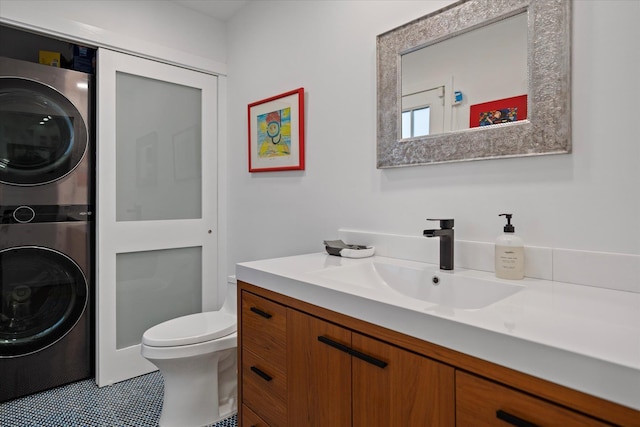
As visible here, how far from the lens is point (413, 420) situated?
0.86 meters

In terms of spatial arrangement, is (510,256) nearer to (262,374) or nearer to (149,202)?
(262,374)

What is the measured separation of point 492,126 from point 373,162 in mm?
557

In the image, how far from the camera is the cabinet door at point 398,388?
2.66ft

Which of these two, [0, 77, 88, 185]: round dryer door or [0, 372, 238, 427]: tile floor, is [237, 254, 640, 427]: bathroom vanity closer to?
[0, 372, 238, 427]: tile floor

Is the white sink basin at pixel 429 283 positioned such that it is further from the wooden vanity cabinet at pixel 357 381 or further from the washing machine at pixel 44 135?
the washing machine at pixel 44 135

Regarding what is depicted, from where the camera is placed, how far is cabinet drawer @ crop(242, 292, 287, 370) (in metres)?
1.25

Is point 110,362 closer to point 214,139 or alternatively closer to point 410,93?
point 214,139

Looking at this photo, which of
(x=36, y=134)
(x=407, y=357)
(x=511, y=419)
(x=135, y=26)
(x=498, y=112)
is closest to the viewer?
(x=511, y=419)

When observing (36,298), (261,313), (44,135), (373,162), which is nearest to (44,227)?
(36,298)

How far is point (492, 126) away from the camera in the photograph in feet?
4.30

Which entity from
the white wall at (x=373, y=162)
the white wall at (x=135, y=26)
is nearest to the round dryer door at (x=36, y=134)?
the white wall at (x=135, y=26)

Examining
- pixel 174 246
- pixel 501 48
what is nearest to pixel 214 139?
pixel 174 246

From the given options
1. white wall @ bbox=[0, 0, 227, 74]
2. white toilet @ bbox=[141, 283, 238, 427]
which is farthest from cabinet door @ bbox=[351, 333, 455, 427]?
white wall @ bbox=[0, 0, 227, 74]

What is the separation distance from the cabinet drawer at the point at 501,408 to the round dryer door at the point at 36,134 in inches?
93.0
